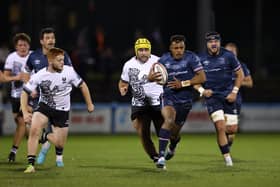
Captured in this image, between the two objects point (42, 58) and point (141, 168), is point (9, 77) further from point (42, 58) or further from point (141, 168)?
point (141, 168)

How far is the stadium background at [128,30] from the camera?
29.4 meters

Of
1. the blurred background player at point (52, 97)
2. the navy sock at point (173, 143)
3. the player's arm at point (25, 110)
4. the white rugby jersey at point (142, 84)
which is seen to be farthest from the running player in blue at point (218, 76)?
the player's arm at point (25, 110)

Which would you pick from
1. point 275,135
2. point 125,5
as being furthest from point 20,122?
point 125,5

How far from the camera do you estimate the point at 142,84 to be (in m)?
16.3

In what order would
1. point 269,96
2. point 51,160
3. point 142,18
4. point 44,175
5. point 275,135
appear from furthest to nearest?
point 142,18, point 269,96, point 275,135, point 51,160, point 44,175

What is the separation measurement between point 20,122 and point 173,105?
3.64 meters

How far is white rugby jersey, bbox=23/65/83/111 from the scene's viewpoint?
50.4ft

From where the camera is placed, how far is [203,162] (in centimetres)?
1778

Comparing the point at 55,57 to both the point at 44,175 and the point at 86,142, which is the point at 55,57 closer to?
the point at 44,175

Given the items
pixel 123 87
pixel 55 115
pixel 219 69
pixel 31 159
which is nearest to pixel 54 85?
pixel 55 115

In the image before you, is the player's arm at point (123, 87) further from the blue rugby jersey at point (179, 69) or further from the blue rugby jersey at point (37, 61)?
the blue rugby jersey at point (37, 61)

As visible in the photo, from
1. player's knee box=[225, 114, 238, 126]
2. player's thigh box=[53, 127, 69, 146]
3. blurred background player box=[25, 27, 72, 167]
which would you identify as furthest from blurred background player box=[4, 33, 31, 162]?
player's knee box=[225, 114, 238, 126]

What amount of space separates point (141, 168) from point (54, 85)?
2149 millimetres

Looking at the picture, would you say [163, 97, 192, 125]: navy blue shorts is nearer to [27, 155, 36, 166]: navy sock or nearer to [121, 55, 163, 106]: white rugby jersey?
[121, 55, 163, 106]: white rugby jersey
